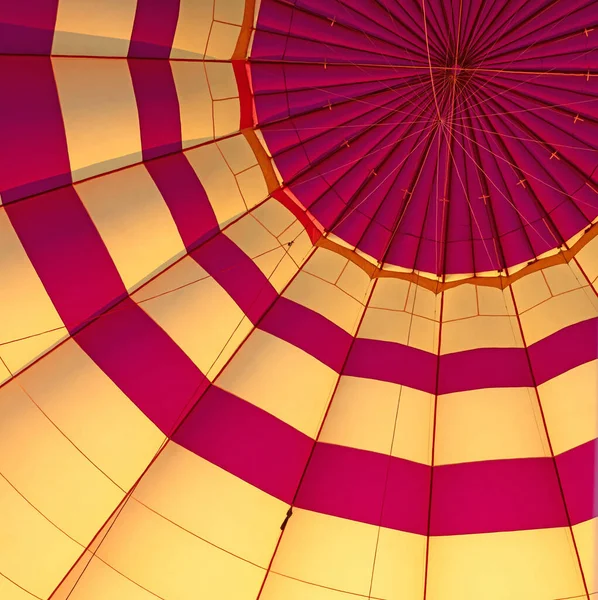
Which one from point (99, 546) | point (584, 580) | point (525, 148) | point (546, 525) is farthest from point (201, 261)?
point (584, 580)

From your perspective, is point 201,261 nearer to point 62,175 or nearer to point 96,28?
point 62,175

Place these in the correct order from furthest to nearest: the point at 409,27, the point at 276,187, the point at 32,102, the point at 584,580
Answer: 1. the point at 276,187
2. the point at 409,27
3. the point at 584,580
4. the point at 32,102

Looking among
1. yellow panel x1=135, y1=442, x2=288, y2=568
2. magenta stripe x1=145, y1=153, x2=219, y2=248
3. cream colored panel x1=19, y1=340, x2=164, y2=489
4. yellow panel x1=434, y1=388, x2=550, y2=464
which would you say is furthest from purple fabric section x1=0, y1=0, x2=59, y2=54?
yellow panel x1=434, y1=388, x2=550, y2=464

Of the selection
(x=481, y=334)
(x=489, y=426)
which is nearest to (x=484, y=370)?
(x=481, y=334)

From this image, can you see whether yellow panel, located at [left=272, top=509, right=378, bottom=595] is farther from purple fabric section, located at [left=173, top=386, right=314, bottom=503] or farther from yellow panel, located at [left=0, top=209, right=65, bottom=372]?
yellow panel, located at [left=0, top=209, right=65, bottom=372]

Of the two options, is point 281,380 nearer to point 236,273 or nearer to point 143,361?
point 236,273

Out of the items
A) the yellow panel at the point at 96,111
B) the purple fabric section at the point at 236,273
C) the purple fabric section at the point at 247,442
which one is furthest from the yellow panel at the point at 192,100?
the purple fabric section at the point at 247,442
